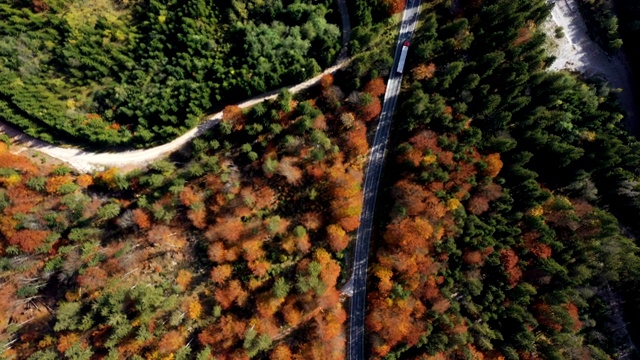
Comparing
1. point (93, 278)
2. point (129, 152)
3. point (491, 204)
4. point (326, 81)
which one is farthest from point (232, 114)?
point (491, 204)

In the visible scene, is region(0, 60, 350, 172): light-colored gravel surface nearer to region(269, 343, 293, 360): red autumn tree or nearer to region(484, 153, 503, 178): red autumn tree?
region(484, 153, 503, 178): red autumn tree

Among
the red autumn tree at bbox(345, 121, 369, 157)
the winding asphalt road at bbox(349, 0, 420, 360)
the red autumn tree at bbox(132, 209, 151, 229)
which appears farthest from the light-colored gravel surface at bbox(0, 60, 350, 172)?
the red autumn tree at bbox(345, 121, 369, 157)

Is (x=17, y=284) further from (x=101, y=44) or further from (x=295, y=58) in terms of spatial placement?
(x=295, y=58)

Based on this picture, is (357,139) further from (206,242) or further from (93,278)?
(93,278)

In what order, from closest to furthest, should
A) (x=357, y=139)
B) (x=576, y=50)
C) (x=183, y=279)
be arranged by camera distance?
(x=357, y=139)
(x=183, y=279)
(x=576, y=50)

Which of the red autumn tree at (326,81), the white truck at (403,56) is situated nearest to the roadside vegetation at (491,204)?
the white truck at (403,56)

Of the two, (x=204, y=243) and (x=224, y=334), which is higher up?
(x=204, y=243)
